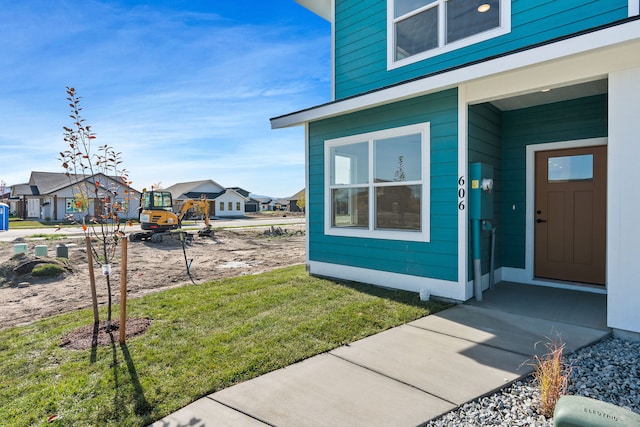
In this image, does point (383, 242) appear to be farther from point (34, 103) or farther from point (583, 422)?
point (34, 103)

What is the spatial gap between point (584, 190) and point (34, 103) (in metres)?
16.2

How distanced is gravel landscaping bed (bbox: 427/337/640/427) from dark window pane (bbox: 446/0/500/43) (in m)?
4.16

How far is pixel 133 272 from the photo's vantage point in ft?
25.3

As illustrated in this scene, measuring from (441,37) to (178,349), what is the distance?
5.35 metres

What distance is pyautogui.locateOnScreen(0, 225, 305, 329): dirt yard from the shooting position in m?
5.30

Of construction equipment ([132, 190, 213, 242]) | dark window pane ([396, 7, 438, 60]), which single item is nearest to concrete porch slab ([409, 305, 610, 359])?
dark window pane ([396, 7, 438, 60])

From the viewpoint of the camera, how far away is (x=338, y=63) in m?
6.40

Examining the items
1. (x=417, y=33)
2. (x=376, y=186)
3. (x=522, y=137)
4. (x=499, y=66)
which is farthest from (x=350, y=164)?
(x=522, y=137)

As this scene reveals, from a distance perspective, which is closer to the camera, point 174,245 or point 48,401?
point 48,401

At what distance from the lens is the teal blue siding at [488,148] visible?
4824 millimetres

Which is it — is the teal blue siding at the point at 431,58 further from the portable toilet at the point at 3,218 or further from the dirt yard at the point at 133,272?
the portable toilet at the point at 3,218

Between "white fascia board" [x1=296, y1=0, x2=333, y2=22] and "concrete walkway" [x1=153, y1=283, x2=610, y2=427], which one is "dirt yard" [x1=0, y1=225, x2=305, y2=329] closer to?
Result: "concrete walkway" [x1=153, y1=283, x2=610, y2=427]

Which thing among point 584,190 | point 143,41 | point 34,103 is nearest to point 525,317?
point 584,190

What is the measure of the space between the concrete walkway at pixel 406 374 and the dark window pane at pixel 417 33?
399 centimetres
